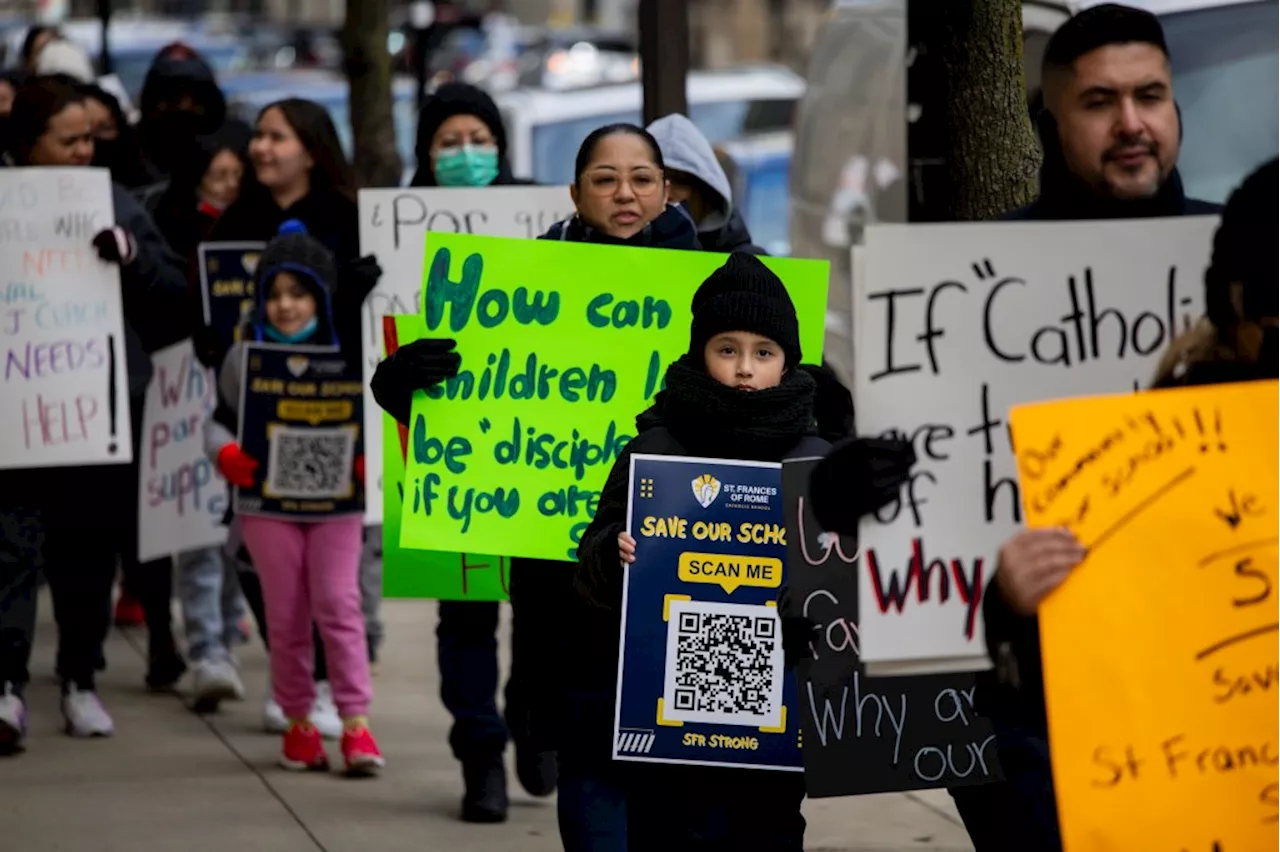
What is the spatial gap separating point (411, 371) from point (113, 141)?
3.89 metres

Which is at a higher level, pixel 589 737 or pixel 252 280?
pixel 252 280

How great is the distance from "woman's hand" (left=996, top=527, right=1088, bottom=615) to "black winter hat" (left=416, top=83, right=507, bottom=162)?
13.7 feet

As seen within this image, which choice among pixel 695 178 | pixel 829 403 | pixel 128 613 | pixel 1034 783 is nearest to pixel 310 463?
pixel 695 178

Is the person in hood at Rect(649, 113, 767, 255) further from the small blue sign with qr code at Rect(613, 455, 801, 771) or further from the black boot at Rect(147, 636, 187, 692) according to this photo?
the black boot at Rect(147, 636, 187, 692)

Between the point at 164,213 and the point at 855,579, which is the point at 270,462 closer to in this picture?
the point at 164,213

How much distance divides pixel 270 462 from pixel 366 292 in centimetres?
58

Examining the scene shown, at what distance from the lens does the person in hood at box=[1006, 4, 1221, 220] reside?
3688 millimetres

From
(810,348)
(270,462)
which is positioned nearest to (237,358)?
(270,462)

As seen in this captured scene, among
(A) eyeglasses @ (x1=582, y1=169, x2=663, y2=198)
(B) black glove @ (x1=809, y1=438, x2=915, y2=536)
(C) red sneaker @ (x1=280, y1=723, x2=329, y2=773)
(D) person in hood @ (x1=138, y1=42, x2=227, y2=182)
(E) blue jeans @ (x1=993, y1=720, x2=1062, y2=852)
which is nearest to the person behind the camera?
(B) black glove @ (x1=809, y1=438, x2=915, y2=536)

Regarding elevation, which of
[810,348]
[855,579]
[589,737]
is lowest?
[589,737]

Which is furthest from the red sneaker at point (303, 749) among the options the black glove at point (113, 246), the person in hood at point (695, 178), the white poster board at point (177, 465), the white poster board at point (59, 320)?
the person in hood at point (695, 178)

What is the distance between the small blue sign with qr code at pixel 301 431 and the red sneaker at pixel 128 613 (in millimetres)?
2978

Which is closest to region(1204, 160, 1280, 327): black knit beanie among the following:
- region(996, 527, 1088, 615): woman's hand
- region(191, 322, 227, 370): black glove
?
region(996, 527, 1088, 615): woman's hand

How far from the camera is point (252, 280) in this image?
26.1 ft
